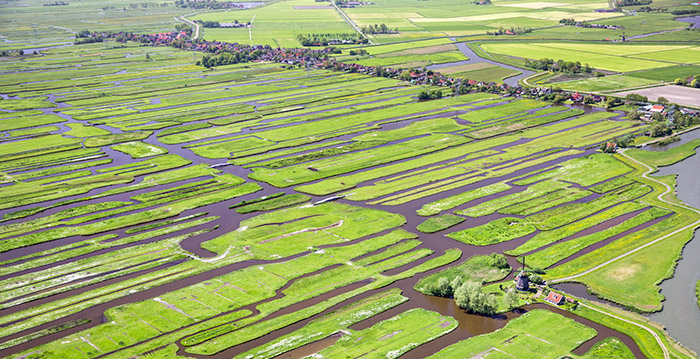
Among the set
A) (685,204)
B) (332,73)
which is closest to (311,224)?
(685,204)

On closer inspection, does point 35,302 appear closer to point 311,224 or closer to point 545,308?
point 311,224

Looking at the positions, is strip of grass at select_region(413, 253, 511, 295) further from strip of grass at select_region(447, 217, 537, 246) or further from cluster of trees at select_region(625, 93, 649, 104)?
cluster of trees at select_region(625, 93, 649, 104)

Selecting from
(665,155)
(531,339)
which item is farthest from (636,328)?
(665,155)

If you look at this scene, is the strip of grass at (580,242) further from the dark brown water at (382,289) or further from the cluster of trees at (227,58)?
the cluster of trees at (227,58)

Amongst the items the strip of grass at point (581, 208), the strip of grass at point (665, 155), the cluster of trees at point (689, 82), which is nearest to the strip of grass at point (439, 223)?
the strip of grass at point (581, 208)

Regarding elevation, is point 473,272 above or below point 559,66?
below

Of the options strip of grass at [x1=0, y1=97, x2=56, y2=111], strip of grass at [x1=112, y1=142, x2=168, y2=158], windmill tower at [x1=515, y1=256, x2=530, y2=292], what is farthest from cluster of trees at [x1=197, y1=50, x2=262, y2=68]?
windmill tower at [x1=515, y1=256, x2=530, y2=292]

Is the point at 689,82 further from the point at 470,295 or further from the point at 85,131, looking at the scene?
the point at 85,131
